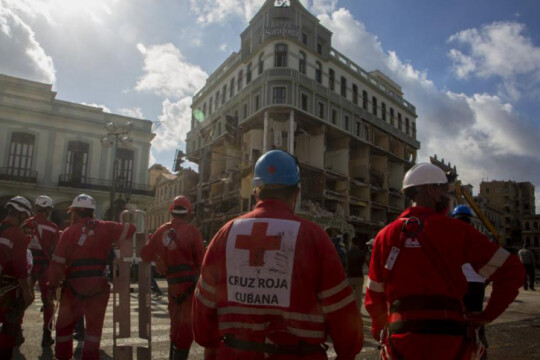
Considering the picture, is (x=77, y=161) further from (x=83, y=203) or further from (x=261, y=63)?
(x=83, y=203)

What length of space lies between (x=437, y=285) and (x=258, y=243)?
118cm

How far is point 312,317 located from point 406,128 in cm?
4888

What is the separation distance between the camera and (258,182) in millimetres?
2324

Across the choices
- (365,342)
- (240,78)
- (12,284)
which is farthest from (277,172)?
(240,78)

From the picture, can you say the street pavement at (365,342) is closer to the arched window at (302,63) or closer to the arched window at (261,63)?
the arched window at (302,63)

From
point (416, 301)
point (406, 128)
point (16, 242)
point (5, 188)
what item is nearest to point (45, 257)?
point (16, 242)

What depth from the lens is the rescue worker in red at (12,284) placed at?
437 centimetres

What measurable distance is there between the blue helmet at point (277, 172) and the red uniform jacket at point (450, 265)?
907 millimetres

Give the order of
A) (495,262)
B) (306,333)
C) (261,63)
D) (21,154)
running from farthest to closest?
(261,63), (21,154), (495,262), (306,333)

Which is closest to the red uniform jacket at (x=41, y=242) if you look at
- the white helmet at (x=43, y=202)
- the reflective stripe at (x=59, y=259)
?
the white helmet at (x=43, y=202)

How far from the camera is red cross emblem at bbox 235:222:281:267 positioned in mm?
2076

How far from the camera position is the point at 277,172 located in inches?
90.6

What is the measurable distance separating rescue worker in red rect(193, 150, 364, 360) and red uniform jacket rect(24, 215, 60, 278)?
5512 mm

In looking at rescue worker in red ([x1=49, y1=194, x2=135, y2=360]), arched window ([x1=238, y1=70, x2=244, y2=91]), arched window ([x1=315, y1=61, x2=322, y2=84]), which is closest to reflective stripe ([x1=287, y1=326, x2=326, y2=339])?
rescue worker in red ([x1=49, y1=194, x2=135, y2=360])
